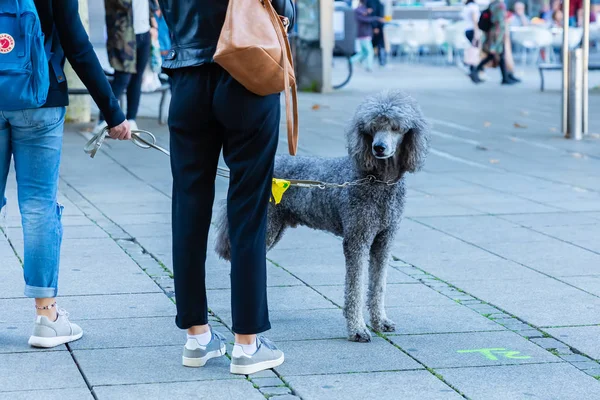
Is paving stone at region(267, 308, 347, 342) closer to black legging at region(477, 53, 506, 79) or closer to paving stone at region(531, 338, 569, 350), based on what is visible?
paving stone at region(531, 338, 569, 350)

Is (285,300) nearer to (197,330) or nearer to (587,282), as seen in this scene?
(197,330)

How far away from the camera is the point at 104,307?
5465 mm

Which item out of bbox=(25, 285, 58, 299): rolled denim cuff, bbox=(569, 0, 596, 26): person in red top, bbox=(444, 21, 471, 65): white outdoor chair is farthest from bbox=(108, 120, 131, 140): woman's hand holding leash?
bbox=(444, 21, 471, 65): white outdoor chair

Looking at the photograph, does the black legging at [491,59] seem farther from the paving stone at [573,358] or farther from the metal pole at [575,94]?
the paving stone at [573,358]

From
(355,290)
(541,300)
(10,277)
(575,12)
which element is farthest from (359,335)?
(575,12)

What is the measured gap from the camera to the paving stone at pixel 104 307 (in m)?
5.29

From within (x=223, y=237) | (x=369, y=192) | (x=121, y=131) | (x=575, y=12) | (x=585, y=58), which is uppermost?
(x=575, y=12)

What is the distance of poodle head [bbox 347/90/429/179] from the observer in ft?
15.5

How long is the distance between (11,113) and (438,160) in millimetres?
7365

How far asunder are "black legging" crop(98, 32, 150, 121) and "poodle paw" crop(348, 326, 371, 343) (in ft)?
24.4

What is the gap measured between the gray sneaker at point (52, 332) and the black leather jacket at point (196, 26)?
4.36ft

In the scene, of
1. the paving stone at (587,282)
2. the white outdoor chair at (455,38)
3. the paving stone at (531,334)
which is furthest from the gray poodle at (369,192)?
the white outdoor chair at (455,38)

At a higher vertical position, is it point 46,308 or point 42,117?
point 42,117

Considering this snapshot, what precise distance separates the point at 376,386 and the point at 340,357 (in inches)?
17.2
